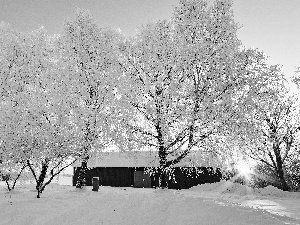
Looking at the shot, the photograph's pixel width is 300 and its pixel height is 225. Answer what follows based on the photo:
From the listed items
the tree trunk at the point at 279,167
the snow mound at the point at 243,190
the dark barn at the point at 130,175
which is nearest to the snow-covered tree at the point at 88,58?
the snow mound at the point at 243,190

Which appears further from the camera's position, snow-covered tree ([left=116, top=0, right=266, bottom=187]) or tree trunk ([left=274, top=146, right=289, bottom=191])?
tree trunk ([left=274, top=146, right=289, bottom=191])

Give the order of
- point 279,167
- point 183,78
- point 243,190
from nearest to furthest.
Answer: point 183,78, point 243,190, point 279,167

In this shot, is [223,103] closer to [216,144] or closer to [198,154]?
[216,144]

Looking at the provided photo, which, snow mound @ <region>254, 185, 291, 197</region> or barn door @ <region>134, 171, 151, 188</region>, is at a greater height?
barn door @ <region>134, 171, 151, 188</region>

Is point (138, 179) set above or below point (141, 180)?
above

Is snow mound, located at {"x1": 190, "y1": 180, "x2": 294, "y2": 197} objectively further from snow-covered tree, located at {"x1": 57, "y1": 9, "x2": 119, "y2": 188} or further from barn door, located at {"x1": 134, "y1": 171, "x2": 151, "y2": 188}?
barn door, located at {"x1": 134, "y1": 171, "x2": 151, "y2": 188}

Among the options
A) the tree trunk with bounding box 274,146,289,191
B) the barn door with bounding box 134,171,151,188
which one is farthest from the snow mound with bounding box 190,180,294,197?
the barn door with bounding box 134,171,151,188

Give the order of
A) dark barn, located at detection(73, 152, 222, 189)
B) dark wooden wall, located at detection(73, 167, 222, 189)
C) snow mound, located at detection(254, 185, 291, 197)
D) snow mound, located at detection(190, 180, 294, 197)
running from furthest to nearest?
dark barn, located at detection(73, 152, 222, 189) < dark wooden wall, located at detection(73, 167, 222, 189) < snow mound, located at detection(190, 180, 294, 197) < snow mound, located at detection(254, 185, 291, 197)

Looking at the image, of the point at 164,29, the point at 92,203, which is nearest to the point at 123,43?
the point at 164,29

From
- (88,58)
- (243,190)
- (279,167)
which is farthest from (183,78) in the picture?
(279,167)

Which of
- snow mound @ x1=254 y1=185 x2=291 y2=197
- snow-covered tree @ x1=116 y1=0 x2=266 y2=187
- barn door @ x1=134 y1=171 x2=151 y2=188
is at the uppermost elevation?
snow-covered tree @ x1=116 y1=0 x2=266 y2=187

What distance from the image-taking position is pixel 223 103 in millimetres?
12195

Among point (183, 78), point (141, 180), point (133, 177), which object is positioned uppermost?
point (183, 78)

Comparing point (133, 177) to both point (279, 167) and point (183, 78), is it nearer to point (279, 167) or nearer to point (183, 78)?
point (279, 167)
